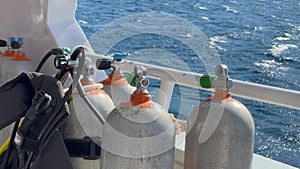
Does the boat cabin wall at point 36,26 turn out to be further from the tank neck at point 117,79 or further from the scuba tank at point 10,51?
the tank neck at point 117,79

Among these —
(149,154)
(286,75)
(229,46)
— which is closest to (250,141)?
(149,154)

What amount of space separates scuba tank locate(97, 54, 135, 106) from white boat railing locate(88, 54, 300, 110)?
3.7 inches

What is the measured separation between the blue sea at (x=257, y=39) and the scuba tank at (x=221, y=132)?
2.78m

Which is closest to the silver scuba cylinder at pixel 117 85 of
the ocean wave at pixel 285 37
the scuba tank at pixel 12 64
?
the scuba tank at pixel 12 64

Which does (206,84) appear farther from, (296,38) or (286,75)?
(296,38)

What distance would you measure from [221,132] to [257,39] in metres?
10.1

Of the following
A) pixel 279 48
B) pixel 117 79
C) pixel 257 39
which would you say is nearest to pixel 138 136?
pixel 117 79

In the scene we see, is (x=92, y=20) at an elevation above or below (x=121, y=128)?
below

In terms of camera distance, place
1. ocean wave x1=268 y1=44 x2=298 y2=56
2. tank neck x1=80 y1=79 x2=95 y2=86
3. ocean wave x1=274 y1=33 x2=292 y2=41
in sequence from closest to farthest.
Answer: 1. tank neck x1=80 y1=79 x2=95 y2=86
2. ocean wave x1=268 y1=44 x2=298 y2=56
3. ocean wave x1=274 y1=33 x2=292 y2=41

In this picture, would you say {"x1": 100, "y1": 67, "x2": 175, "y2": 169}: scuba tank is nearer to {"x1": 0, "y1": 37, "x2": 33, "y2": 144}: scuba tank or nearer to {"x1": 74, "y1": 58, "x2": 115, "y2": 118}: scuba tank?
{"x1": 74, "y1": 58, "x2": 115, "y2": 118}: scuba tank

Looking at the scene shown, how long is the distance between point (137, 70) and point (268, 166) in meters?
0.47

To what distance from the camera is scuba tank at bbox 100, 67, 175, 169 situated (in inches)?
34.8

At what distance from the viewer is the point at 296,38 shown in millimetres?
11234

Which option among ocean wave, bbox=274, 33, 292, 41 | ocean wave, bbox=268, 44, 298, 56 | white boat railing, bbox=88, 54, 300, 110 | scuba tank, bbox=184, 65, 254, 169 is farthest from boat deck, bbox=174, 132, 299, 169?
ocean wave, bbox=274, 33, 292, 41
